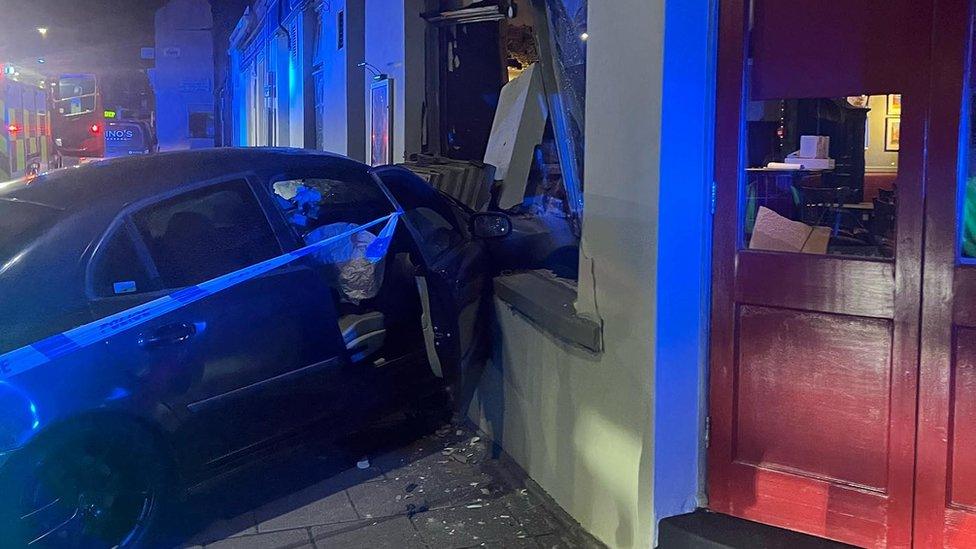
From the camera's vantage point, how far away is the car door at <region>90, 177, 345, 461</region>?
11.6 ft

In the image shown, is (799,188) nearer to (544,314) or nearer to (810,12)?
(810,12)

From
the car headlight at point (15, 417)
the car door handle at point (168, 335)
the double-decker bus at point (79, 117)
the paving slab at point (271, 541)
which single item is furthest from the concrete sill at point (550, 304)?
the double-decker bus at point (79, 117)

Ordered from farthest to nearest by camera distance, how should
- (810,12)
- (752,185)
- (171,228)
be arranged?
(171,228), (752,185), (810,12)

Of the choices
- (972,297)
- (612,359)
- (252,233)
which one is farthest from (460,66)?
(972,297)

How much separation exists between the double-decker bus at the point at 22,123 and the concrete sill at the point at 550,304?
11.1m

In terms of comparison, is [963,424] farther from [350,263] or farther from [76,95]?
[76,95]

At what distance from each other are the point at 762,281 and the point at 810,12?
1.00 meters

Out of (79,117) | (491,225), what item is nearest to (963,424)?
(491,225)

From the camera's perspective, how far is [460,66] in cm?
884

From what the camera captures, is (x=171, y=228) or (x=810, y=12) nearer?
(x=810, y=12)

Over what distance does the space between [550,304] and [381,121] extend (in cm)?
627

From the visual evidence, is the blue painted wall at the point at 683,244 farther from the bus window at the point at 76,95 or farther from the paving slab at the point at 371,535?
the bus window at the point at 76,95

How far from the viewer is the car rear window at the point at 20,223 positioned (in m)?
3.38

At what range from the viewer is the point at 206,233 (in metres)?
3.96
